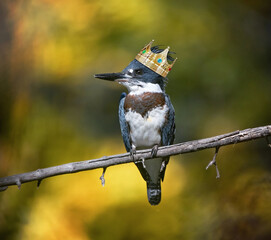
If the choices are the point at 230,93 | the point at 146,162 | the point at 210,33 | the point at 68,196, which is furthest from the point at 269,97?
the point at 68,196

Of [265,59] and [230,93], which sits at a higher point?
[265,59]

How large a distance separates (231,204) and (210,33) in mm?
903

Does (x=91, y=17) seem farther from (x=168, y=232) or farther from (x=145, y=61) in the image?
(x=168, y=232)

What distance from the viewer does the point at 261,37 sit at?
2.06 metres

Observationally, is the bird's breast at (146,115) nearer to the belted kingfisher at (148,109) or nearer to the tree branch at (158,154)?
the belted kingfisher at (148,109)

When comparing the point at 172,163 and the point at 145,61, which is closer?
the point at 145,61

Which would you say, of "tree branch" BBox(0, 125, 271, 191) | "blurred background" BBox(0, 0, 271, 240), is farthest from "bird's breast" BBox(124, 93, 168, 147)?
"blurred background" BBox(0, 0, 271, 240)

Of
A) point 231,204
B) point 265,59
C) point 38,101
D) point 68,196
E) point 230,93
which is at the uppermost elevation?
point 265,59

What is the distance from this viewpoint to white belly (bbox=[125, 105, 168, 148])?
4.61ft

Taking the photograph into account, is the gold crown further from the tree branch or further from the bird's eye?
the tree branch

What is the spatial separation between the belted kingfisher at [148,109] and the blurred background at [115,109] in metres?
0.43

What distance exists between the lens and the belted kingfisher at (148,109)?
4.26 feet

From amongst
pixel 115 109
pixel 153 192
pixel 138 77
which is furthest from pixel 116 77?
pixel 115 109

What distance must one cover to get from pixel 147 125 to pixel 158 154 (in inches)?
7.0
